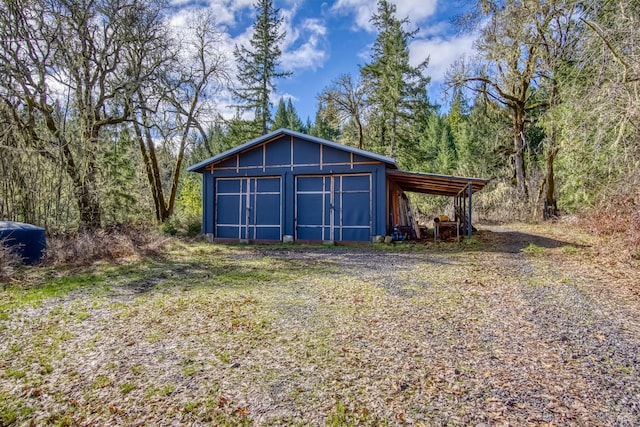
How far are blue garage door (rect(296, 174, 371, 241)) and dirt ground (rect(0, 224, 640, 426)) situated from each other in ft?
14.8

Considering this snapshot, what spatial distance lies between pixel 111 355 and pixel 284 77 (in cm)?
2196

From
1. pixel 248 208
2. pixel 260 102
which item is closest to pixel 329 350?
pixel 248 208

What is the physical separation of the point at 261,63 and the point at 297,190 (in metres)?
14.4

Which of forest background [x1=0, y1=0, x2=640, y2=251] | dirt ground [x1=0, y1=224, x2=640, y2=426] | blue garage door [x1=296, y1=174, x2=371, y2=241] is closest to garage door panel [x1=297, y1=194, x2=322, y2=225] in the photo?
blue garage door [x1=296, y1=174, x2=371, y2=241]

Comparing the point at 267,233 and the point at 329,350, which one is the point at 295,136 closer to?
the point at 267,233

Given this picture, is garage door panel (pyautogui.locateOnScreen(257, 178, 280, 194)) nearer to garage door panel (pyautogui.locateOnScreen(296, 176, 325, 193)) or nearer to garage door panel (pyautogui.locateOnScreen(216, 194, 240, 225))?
garage door panel (pyautogui.locateOnScreen(296, 176, 325, 193))

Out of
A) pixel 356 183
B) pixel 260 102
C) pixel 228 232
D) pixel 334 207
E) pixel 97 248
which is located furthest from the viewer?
pixel 260 102

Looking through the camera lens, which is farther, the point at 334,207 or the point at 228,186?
the point at 228,186

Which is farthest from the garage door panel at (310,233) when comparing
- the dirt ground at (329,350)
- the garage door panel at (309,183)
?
the dirt ground at (329,350)

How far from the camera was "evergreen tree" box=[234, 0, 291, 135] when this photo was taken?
22594 mm

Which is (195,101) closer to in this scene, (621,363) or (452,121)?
(621,363)

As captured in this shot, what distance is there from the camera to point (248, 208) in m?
12.0

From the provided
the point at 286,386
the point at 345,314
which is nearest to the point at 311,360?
the point at 286,386

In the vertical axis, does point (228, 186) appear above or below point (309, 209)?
above
